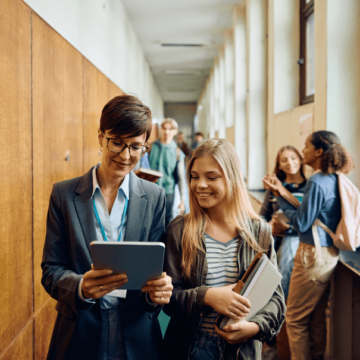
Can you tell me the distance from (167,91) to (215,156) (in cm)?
1853

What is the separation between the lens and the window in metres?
4.48

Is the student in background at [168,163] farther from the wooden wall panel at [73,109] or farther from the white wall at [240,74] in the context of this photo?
the white wall at [240,74]

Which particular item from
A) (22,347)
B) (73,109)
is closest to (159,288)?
(22,347)

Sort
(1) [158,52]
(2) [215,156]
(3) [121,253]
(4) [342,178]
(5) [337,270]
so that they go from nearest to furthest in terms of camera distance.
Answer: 1. (3) [121,253]
2. (2) [215,156]
3. (4) [342,178]
4. (5) [337,270]
5. (1) [158,52]

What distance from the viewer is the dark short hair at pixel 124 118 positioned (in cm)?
121

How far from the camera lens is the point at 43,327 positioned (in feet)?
7.61

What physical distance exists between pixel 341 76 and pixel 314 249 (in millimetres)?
1395

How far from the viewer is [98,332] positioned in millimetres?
1202

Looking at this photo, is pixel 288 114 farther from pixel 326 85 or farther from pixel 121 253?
pixel 121 253

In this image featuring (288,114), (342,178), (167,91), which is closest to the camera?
(342,178)

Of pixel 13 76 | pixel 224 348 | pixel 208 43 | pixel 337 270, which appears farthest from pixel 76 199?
pixel 208 43

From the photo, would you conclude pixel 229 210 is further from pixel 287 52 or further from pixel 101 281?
pixel 287 52

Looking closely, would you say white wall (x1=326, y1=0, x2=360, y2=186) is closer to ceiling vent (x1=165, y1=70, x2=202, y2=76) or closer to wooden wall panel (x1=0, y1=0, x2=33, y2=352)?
wooden wall panel (x1=0, y1=0, x2=33, y2=352)

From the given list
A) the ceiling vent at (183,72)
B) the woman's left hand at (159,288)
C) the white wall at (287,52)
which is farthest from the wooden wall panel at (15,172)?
the ceiling vent at (183,72)
